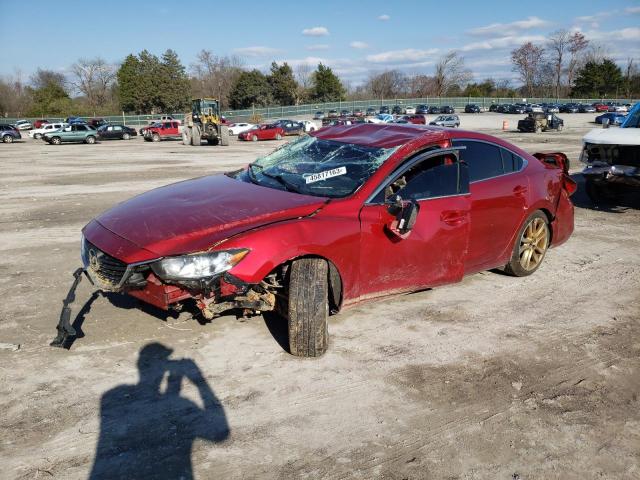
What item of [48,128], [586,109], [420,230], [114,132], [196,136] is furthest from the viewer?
[586,109]

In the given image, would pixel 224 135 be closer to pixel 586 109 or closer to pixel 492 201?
pixel 492 201

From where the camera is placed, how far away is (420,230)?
14.2ft

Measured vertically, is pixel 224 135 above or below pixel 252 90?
below

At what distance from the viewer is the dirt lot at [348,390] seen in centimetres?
279

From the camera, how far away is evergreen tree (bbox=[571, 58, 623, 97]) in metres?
87.1

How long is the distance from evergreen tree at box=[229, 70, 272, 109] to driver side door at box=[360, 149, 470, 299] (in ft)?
234

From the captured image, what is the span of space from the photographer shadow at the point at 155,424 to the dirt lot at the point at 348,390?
1 cm

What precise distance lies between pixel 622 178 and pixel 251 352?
7375 millimetres

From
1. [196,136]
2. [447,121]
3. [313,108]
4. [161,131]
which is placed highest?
[313,108]

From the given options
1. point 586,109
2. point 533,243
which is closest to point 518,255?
point 533,243

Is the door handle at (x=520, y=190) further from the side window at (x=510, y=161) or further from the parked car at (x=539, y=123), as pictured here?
the parked car at (x=539, y=123)

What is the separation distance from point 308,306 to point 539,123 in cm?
3810

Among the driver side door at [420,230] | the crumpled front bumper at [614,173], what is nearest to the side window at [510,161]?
the driver side door at [420,230]

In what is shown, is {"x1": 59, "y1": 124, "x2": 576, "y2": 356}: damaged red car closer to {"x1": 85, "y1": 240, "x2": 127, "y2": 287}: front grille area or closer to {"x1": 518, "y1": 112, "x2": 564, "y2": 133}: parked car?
{"x1": 85, "y1": 240, "x2": 127, "y2": 287}: front grille area
